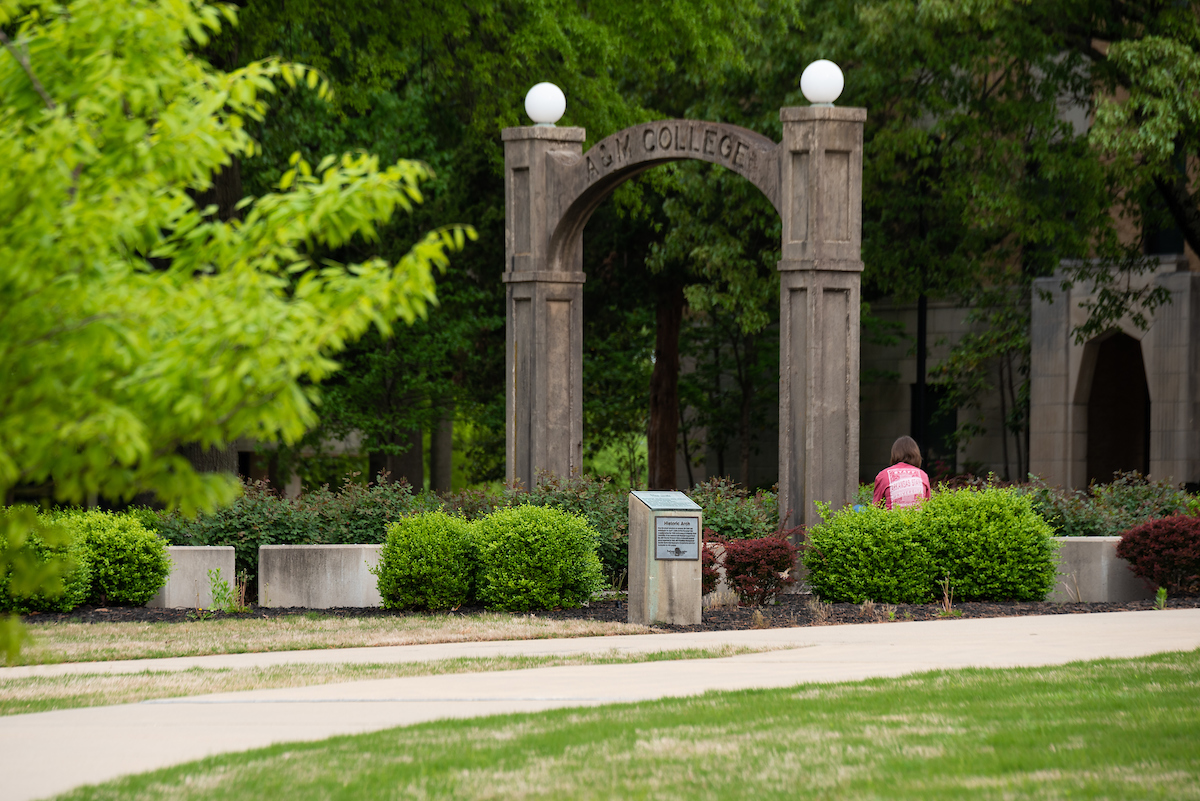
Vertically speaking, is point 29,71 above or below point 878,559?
above

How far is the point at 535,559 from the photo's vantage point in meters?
11.9

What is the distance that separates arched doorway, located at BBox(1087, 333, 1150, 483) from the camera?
91.4 feet

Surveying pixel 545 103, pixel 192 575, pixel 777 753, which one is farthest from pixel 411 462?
pixel 777 753

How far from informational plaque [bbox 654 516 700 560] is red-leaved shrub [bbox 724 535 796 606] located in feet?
3.50

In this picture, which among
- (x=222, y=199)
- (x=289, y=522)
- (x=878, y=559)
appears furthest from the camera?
(x=222, y=199)

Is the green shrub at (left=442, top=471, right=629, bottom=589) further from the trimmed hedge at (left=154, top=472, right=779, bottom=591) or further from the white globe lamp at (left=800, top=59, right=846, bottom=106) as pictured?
the white globe lamp at (left=800, top=59, right=846, bottom=106)

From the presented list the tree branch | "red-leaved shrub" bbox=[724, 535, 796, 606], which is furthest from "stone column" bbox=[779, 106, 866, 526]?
the tree branch

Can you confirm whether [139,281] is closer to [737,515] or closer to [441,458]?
[737,515]

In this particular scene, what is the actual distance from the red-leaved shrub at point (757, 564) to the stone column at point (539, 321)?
3008mm

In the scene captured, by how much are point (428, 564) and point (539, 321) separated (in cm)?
360

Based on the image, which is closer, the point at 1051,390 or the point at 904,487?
the point at 904,487

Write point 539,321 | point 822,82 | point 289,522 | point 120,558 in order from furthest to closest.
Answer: point 539,321 < point 289,522 < point 822,82 < point 120,558

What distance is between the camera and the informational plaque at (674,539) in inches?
440

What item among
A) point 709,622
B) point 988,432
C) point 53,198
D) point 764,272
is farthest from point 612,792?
point 988,432
